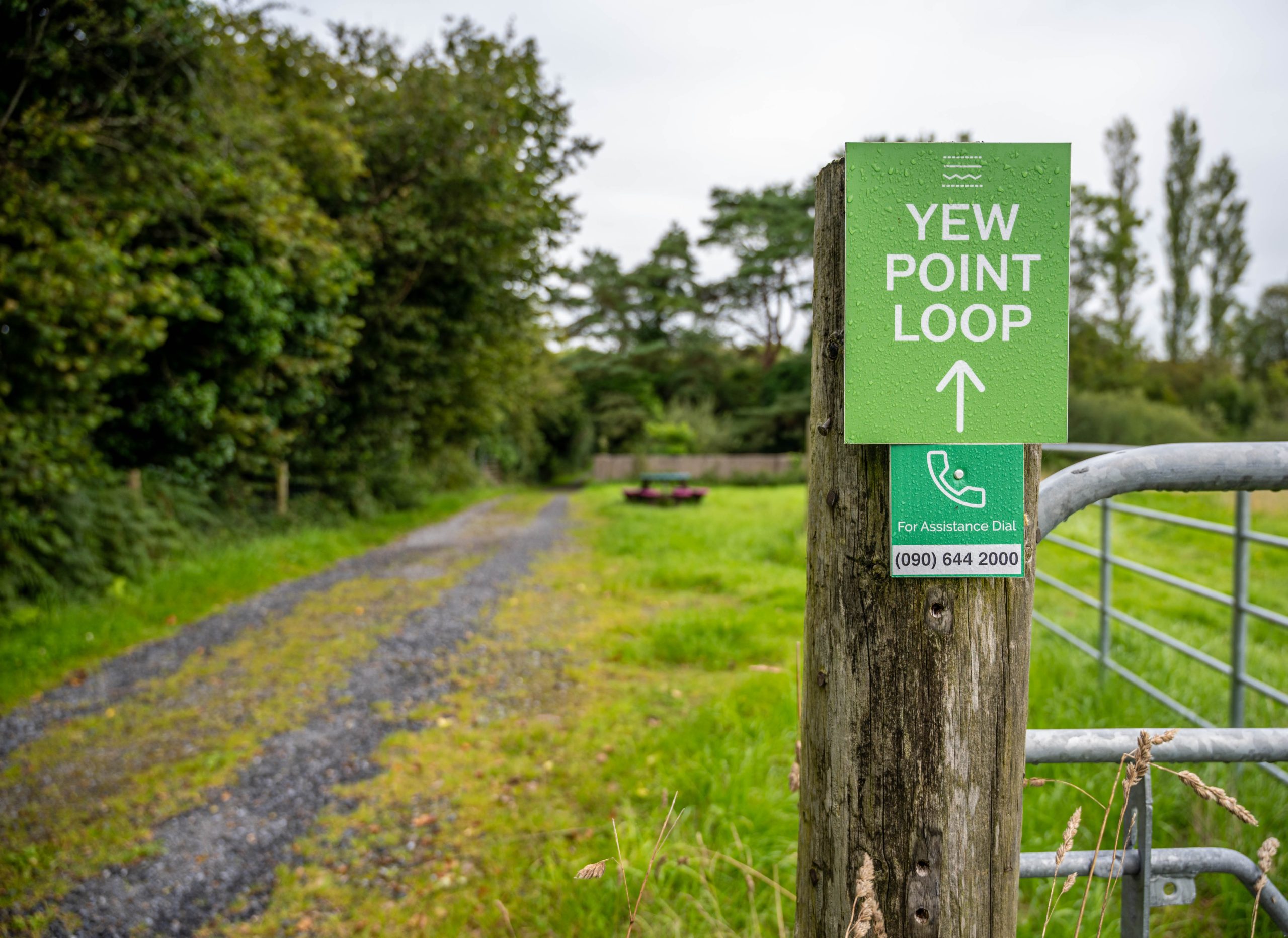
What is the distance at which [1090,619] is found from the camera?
5.55 meters

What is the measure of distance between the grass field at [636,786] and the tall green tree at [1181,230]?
1330 inches

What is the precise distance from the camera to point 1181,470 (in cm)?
111

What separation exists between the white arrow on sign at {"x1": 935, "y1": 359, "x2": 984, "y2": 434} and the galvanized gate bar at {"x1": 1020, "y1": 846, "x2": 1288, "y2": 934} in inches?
27.0

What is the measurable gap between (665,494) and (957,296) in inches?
603

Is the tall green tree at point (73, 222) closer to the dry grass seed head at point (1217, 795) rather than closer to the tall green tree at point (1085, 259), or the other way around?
the dry grass seed head at point (1217, 795)

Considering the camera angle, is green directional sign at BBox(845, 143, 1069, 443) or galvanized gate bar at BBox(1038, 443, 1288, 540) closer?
green directional sign at BBox(845, 143, 1069, 443)

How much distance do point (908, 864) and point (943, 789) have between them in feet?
0.35

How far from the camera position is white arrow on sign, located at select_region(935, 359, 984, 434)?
90 cm

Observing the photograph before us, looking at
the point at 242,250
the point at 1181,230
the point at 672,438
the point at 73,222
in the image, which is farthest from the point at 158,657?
the point at 1181,230

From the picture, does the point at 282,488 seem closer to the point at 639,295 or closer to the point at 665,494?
the point at 665,494

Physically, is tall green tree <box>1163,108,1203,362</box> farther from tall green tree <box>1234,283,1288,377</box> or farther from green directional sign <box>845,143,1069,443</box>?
green directional sign <box>845,143,1069,443</box>

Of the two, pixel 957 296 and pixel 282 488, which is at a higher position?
pixel 957 296

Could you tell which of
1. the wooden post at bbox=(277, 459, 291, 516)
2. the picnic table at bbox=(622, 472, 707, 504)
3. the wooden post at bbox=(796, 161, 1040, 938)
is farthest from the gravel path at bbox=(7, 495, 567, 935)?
the picnic table at bbox=(622, 472, 707, 504)

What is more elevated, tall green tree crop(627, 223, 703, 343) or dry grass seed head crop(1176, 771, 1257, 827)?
tall green tree crop(627, 223, 703, 343)
